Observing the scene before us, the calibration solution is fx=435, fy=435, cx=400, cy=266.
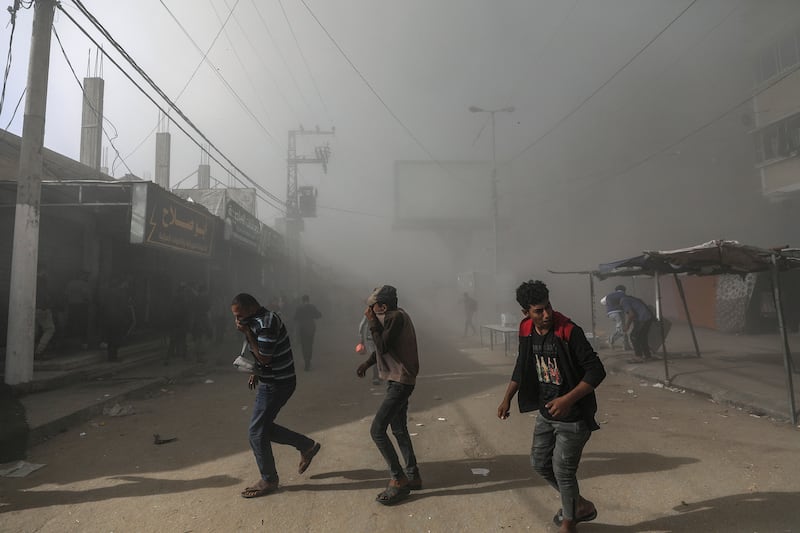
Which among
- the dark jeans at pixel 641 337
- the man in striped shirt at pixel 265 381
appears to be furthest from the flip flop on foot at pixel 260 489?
the dark jeans at pixel 641 337

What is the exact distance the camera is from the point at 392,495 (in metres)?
3.25

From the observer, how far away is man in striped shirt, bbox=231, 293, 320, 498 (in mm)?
3449

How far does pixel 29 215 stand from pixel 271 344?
18.6 ft

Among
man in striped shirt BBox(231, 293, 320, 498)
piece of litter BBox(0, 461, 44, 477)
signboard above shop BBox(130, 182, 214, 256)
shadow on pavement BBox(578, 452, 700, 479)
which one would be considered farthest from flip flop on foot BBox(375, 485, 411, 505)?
signboard above shop BBox(130, 182, 214, 256)

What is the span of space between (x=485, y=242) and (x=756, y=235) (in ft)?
65.8

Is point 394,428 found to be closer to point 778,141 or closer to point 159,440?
point 159,440

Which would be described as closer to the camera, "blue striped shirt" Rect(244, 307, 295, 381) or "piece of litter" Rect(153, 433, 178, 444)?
"blue striped shirt" Rect(244, 307, 295, 381)

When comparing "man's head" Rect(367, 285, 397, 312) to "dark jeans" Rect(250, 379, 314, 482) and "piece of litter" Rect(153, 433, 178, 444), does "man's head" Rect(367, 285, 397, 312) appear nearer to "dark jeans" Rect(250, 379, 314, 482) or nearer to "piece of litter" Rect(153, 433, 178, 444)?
"dark jeans" Rect(250, 379, 314, 482)

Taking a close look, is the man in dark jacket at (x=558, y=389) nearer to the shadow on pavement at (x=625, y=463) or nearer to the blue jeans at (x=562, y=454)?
the blue jeans at (x=562, y=454)

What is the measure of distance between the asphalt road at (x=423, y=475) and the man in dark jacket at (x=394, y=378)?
0.62 feet

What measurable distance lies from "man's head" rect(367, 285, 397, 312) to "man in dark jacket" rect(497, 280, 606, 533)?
117 cm

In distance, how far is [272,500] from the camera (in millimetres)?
3352

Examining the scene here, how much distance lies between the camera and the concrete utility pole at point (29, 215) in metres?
6.36

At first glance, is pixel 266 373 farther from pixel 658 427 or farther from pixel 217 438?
pixel 658 427
